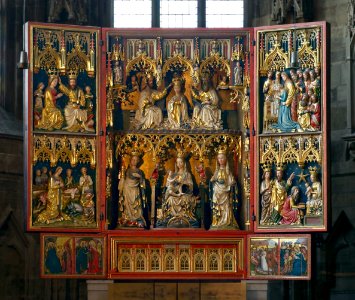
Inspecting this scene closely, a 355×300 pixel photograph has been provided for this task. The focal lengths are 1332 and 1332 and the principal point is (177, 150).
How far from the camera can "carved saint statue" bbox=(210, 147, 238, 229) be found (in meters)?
22.4

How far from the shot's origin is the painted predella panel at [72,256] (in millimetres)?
22000

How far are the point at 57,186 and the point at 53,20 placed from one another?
3.56m

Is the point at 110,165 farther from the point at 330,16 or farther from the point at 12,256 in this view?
the point at 330,16

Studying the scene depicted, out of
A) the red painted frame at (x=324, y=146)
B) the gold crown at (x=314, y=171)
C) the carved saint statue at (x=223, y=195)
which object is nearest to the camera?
the red painted frame at (x=324, y=146)

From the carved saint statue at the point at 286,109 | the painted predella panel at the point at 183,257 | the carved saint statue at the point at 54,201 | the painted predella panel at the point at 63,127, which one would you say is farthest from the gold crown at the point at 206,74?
the carved saint statue at the point at 54,201

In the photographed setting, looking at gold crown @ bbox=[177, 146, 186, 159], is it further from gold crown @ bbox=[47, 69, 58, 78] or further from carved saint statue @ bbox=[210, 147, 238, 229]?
gold crown @ bbox=[47, 69, 58, 78]

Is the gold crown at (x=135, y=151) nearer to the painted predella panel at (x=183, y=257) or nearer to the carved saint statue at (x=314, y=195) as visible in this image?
the painted predella panel at (x=183, y=257)

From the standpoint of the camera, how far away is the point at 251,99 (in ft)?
73.4

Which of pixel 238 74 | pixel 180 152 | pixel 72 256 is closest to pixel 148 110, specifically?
pixel 180 152

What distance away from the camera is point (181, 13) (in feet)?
84.5

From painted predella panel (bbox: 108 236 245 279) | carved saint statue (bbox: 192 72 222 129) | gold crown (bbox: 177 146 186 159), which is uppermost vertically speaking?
carved saint statue (bbox: 192 72 222 129)

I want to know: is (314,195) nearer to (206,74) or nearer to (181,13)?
(206,74)

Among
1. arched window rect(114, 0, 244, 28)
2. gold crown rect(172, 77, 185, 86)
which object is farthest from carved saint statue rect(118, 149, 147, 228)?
arched window rect(114, 0, 244, 28)

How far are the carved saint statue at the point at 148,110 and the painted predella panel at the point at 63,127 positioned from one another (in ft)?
2.57
